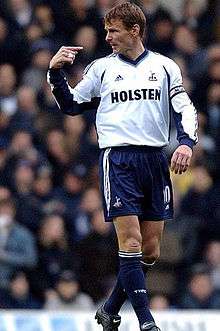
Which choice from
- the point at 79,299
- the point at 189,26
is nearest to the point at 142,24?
the point at 79,299

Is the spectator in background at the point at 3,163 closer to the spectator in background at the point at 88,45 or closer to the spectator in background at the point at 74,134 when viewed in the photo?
the spectator in background at the point at 74,134

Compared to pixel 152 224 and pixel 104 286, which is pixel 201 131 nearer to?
pixel 104 286

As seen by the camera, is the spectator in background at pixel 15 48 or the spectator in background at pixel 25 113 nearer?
the spectator in background at pixel 25 113

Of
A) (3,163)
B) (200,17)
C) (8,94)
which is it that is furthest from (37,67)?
(200,17)

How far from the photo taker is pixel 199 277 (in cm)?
1327

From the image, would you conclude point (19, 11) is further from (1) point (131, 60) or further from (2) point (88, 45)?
(1) point (131, 60)

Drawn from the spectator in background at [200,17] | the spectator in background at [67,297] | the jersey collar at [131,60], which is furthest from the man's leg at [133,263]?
the spectator in background at [200,17]

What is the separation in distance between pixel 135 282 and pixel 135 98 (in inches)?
43.6

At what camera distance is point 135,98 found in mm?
8609

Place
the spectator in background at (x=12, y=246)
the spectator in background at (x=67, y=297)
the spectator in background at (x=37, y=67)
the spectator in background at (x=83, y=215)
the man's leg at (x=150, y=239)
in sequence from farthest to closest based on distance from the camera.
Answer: the spectator in background at (x=37, y=67), the spectator in background at (x=83, y=215), the spectator in background at (x=12, y=246), the spectator in background at (x=67, y=297), the man's leg at (x=150, y=239)

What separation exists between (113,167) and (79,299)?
463 centimetres

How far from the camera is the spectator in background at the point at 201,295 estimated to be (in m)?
13.1

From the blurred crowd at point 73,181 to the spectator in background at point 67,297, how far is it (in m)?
0.01

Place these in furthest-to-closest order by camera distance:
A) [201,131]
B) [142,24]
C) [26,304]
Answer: [201,131] < [26,304] < [142,24]
